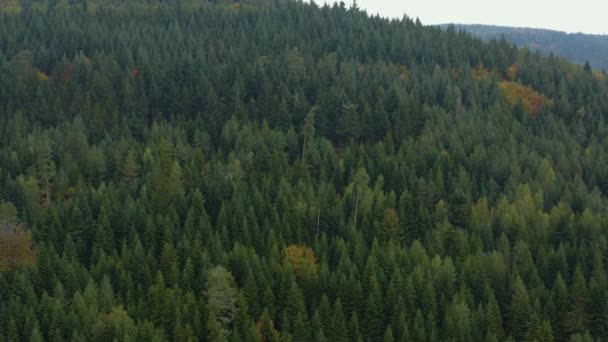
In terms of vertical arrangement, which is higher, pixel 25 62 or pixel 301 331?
pixel 25 62

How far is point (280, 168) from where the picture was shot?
130625 mm

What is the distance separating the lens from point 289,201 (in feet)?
387

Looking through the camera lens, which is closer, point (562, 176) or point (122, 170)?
point (122, 170)

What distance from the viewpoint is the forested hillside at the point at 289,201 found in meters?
89.7

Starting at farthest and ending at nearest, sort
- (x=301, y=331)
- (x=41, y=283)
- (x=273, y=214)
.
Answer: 1. (x=273, y=214)
2. (x=41, y=283)
3. (x=301, y=331)

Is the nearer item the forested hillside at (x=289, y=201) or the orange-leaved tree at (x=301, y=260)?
the forested hillside at (x=289, y=201)

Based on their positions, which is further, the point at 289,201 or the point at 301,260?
the point at 289,201

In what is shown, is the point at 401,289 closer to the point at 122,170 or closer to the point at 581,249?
the point at 581,249

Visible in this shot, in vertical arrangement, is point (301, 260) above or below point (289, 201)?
below

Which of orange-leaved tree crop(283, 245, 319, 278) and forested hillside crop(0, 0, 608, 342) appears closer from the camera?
forested hillside crop(0, 0, 608, 342)

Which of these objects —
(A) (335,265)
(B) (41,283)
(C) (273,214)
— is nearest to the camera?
(B) (41,283)

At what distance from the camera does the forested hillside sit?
89688 mm

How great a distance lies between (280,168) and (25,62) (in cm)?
7106

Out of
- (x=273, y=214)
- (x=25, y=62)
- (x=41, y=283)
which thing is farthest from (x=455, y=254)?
(x=25, y=62)
